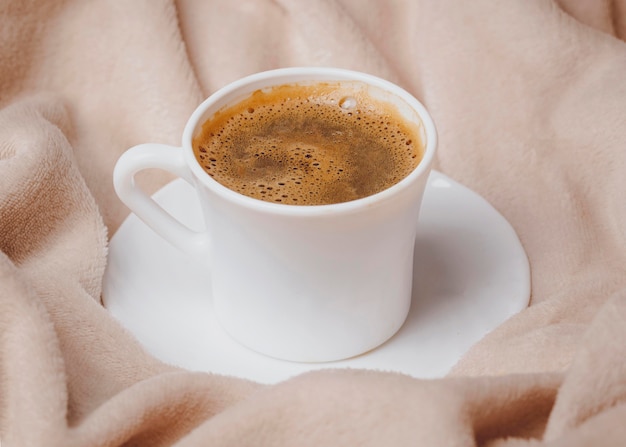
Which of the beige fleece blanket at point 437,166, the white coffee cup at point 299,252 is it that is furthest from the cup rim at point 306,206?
the beige fleece blanket at point 437,166

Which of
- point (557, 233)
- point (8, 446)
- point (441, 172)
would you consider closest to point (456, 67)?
point (441, 172)

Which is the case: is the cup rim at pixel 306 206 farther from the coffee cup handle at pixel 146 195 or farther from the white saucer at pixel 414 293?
the white saucer at pixel 414 293

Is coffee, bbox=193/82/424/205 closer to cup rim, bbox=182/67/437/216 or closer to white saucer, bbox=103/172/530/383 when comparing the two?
cup rim, bbox=182/67/437/216

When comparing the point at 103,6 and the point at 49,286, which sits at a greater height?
the point at 103,6

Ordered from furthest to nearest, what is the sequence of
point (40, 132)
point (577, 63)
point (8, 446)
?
point (577, 63) → point (40, 132) → point (8, 446)

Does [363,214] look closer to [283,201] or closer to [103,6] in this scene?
[283,201]

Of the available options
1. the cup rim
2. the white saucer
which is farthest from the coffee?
the white saucer
